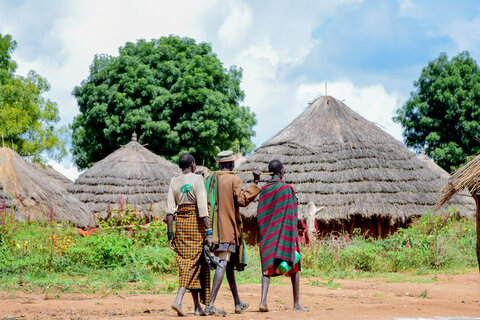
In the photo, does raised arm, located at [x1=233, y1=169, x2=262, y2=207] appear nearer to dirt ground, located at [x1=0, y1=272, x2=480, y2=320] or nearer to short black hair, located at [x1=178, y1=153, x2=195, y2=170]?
short black hair, located at [x1=178, y1=153, x2=195, y2=170]

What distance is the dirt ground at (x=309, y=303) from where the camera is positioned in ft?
18.7

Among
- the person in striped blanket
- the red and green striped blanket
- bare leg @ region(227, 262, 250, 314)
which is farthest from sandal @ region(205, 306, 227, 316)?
the red and green striped blanket

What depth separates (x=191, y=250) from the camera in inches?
221

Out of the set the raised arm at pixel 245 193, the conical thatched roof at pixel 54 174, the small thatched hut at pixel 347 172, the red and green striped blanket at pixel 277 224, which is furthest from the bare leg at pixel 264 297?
the conical thatched roof at pixel 54 174

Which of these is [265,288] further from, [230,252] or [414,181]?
[414,181]

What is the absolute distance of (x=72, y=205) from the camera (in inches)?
599

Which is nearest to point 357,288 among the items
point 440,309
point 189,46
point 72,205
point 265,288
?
point 440,309

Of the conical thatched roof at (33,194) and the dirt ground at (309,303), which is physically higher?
the conical thatched roof at (33,194)

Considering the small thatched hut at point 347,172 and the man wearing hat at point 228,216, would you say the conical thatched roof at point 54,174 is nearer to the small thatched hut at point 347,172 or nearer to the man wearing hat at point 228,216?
the small thatched hut at point 347,172

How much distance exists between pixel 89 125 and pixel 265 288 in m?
21.9

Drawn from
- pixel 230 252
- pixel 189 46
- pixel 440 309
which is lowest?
pixel 440 309

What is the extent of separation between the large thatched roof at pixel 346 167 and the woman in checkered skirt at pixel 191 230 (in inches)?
334

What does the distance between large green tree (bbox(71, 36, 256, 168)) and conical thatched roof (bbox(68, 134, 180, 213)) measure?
12.7 ft

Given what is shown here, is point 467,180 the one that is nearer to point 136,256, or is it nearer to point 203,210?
point 203,210
